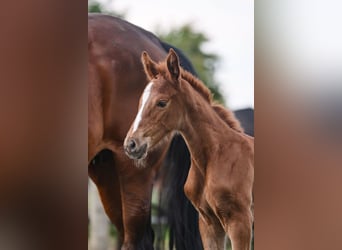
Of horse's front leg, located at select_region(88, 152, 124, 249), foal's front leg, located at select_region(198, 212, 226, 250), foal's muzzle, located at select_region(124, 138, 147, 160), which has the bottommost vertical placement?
foal's front leg, located at select_region(198, 212, 226, 250)

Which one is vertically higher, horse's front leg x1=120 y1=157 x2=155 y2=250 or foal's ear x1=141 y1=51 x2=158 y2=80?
foal's ear x1=141 y1=51 x2=158 y2=80

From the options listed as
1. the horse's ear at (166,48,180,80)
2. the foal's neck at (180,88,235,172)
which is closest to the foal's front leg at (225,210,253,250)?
the foal's neck at (180,88,235,172)

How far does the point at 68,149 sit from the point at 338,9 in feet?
4.83

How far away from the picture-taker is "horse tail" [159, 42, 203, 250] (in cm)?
260

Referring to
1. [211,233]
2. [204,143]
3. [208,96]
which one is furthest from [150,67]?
[211,233]

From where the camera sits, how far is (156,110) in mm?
2566

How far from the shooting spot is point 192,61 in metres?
2.60

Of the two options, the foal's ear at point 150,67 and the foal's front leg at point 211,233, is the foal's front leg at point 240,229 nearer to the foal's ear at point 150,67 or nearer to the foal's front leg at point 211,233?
the foal's front leg at point 211,233

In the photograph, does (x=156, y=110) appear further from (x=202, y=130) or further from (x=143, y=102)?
(x=202, y=130)

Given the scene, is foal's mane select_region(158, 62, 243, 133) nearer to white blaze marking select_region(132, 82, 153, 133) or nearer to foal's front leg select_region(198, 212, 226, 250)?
white blaze marking select_region(132, 82, 153, 133)

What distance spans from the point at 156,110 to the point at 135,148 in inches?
8.2

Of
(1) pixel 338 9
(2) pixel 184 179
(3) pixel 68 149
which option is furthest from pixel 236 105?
(3) pixel 68 149

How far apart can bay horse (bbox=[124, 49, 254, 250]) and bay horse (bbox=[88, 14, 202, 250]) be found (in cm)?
4

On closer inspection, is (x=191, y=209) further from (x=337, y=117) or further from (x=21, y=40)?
(x=21, y=40)
